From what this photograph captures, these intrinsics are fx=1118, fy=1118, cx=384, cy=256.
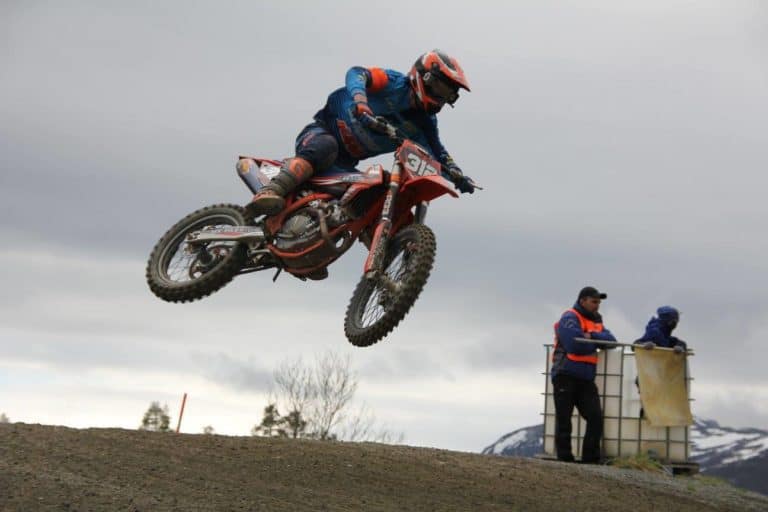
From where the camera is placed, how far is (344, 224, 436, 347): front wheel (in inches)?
404

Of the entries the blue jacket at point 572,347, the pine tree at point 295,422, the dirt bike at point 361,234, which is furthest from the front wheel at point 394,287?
the pine tree at point 295,422

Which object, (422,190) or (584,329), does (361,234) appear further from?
(584,329)

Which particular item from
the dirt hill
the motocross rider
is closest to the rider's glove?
the motocross rider

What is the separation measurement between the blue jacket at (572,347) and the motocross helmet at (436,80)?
4067 mm

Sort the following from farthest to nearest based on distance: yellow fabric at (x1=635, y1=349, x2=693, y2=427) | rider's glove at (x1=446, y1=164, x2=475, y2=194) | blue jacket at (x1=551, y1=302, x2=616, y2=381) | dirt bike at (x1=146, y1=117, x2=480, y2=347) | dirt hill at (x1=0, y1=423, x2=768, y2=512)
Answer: yellow fabric at (x1=635, y1=349, x2=693, y2=427)
blue jacket at (x1=551, y1=302, x2=616, y2=381)
rider's glove at (x1=446, y1=164, x2=475, y2=194)
dirt bike at (x1=146, y1=117, x2=480, y2=347)
dirt hill at (x1=0, y1=423, x2=768, y2=512)

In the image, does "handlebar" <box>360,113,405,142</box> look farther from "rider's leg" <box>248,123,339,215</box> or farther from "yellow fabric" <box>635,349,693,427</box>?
"yellow fabric" <box>635,349,693,427</box>

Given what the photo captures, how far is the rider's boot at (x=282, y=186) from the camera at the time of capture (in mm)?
11305

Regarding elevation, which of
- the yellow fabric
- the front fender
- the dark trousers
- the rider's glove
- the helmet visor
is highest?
the helmet visor

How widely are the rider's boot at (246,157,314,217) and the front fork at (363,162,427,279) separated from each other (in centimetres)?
109

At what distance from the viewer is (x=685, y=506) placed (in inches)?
472

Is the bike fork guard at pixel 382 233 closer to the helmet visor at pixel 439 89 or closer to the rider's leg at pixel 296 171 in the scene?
the helmet visor at pixel 439 89

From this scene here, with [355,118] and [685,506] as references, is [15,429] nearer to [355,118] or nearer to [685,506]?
[355,118]

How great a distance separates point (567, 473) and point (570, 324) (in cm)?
219

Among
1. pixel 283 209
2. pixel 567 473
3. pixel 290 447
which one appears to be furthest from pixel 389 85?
pixel 567 473
